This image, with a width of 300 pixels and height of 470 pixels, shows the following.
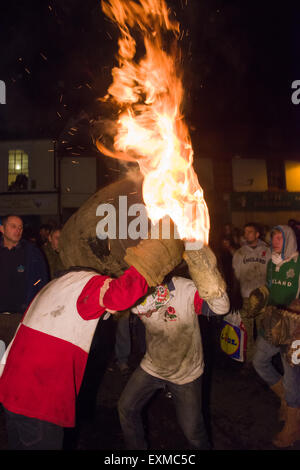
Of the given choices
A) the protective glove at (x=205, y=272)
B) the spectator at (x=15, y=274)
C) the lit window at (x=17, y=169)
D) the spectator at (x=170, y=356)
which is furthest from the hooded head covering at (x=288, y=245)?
the lit window at (x=17, y=169)

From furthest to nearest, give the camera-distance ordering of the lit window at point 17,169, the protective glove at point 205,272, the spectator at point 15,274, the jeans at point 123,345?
the lit window at point 17,169, the jeans at point 123,345, the spectator at point 15,274, the protective glove at point 205,272

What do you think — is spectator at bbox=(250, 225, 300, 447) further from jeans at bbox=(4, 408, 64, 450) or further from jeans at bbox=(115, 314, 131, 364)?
jeans at bbox=(4, 408, 64, 450)

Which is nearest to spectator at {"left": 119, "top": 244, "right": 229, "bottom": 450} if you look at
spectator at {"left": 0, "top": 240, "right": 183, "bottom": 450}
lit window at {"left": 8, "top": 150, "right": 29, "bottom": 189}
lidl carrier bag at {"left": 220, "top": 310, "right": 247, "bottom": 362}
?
spectator at {"left": 0, "top": 240, "right": 183, "bottom": 450}

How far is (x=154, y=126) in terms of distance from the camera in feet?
11.6

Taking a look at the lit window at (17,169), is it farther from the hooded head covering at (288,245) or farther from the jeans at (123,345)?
the hooded head covering at (288,245)

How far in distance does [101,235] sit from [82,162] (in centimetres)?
1892

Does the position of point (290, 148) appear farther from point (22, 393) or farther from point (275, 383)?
point (22, 393)

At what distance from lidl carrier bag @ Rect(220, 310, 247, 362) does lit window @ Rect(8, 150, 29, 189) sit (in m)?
17.4

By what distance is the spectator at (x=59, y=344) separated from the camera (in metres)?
2.15

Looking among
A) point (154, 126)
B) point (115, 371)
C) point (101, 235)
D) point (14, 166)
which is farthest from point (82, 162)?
point (101, 235)

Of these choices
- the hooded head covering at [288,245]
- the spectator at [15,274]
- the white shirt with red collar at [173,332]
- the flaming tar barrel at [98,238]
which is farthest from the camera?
the spectator at [15,274]

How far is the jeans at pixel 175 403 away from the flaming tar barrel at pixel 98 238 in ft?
4.19

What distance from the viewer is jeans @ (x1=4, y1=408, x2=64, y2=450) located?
221cm

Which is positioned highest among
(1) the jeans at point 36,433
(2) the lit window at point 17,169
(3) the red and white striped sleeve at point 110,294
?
(2) the lit window at point 17,169
